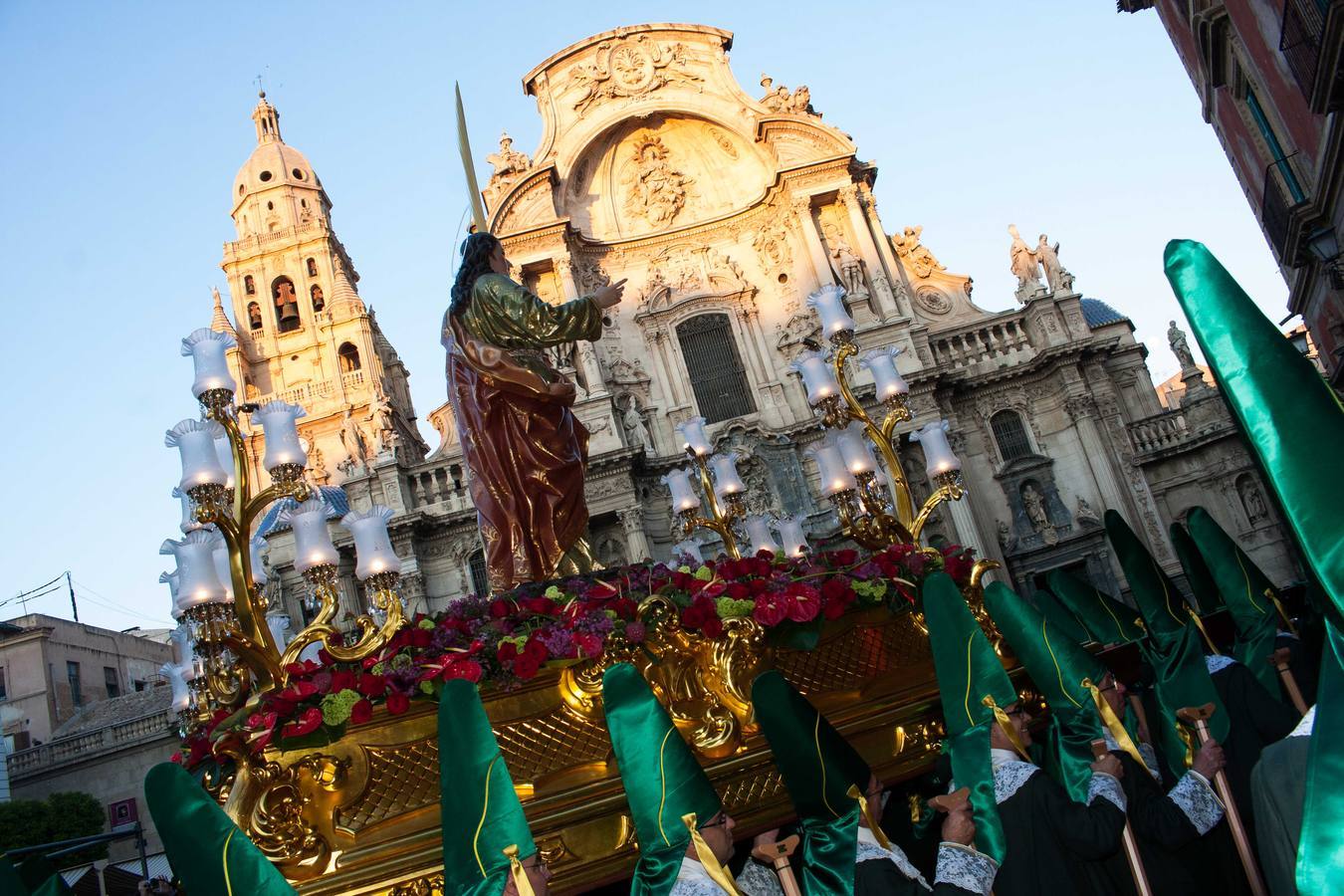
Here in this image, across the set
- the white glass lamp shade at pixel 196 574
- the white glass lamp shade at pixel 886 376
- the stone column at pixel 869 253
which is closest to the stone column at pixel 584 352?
the stone column at pixel 869 253

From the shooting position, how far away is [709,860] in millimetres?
3357

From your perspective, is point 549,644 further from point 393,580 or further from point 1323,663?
point 1323,663

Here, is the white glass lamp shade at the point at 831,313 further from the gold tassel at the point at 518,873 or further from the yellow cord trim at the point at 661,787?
the gold tassel at the point at 518,873

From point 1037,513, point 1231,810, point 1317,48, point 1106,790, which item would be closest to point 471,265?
point 1106,790

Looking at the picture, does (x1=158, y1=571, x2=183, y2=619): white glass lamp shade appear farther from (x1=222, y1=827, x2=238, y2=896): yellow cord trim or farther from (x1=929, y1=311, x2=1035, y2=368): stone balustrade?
(x1=929, y1=311, x2=1035, y2=368): stone balustrade

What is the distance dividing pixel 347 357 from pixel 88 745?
14994 millimetres

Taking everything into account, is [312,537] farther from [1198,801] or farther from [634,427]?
[634,427]

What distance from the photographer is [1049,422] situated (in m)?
23.1

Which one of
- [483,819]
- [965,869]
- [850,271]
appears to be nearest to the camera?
[483,819]

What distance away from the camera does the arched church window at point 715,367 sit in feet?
78.4

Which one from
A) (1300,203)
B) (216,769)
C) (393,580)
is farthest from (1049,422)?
(216,769)

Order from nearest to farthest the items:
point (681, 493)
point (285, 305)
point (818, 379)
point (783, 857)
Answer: point (783, 857), point (818, 379), point (681, 493), point (285, 305)

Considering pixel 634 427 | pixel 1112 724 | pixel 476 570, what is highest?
pixel 634 427

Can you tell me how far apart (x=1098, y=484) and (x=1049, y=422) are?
177 centimetres
